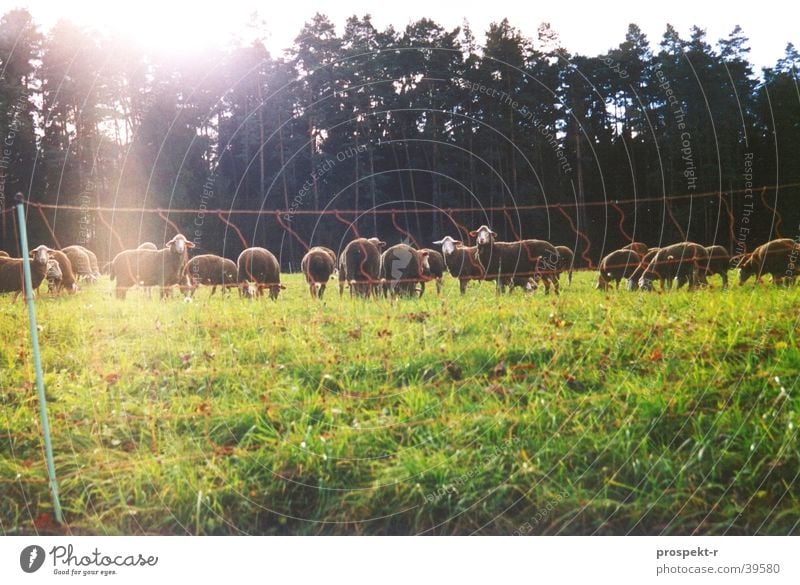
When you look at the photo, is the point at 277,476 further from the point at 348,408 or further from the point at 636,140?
Result: the point at 636,140

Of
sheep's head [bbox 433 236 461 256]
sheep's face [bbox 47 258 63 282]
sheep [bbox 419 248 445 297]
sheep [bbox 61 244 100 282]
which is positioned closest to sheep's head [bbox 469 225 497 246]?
sheep's head [bbox 433 236 461 256]

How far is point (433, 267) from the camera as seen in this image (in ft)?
13.6

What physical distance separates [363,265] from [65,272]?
1.94 metres

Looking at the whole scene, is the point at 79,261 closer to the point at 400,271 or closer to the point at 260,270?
the point at 260,270

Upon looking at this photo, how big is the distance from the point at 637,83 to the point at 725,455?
1.88 metres

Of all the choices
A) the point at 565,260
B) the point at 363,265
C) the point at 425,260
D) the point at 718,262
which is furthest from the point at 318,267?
the point at 718,262

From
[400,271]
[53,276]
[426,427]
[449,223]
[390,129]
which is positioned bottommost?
[426,427]

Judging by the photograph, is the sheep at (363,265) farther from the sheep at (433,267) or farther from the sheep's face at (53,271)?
the sheep's face at (53,271)

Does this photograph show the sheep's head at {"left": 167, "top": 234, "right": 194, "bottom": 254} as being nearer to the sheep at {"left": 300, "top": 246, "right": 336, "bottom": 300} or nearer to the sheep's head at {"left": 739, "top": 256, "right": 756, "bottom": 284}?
the sheep at {"left": 300, "top": 246, "right": 336, "bottom": 300}

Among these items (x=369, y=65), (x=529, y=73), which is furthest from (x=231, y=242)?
(x=529, y=73)

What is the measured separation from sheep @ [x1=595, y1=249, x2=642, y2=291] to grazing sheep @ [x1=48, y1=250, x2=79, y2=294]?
3087mm

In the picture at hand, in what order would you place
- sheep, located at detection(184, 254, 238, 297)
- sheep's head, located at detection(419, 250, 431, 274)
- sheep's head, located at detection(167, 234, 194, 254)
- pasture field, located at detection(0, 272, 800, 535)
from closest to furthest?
pasture field, located at detection(0, 272, 800, 535)
sheep's head, located at detection(167, 234, 194, 254)
sheep, located at detection(184, 254, 238, 297)
sheep's head, located at detection(419, 250, 431, 274)

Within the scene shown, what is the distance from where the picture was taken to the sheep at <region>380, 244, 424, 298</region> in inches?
Result: 161

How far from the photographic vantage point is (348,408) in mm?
2449
